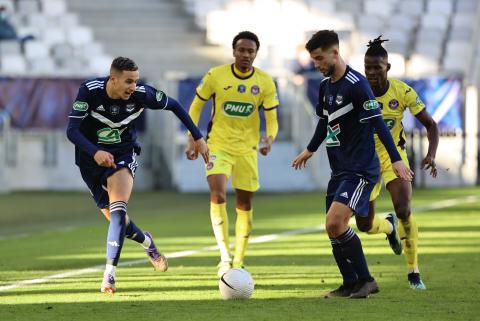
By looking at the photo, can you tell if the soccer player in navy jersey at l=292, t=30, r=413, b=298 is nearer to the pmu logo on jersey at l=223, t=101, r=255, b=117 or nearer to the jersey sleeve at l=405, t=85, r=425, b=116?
the jersey sleeve at l=405, t=85, r=425, b=116

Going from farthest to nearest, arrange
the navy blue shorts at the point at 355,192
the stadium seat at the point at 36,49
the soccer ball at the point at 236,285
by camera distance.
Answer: the stadium seat at the point at 36,49
the navy blue shorts at the point at 355,192
the soccer ball at the point at 236,285

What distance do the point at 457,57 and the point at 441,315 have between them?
26.3m

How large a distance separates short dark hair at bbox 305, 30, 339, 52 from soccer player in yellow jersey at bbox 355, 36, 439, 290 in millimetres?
1033

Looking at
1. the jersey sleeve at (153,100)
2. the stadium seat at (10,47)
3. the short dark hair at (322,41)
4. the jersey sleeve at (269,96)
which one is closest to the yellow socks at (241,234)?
the jersey sleeve at (269,96)

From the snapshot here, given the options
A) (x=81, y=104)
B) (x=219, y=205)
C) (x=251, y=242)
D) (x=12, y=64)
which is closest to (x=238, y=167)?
(x=219, y=205)

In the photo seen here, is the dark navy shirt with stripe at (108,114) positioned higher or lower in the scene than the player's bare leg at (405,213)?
higher

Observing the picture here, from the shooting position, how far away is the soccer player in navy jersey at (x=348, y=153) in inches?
382

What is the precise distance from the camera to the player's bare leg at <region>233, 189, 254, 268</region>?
1237cm

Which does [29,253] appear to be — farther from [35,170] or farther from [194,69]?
[194,69]

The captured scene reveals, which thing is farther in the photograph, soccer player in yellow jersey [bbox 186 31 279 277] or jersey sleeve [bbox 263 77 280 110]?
jersey sleeve [bbox 263 77 280 110]

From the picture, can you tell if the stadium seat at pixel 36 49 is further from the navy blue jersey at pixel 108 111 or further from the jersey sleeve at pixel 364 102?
the jersey sleeve at pixel 364 102

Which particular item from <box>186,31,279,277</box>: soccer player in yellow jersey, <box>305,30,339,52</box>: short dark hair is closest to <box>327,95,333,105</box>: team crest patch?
<box>305,30,339,52</box>: short dark hair

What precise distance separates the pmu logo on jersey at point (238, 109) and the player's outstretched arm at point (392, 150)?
323 cm

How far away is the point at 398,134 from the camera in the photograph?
441 inches
